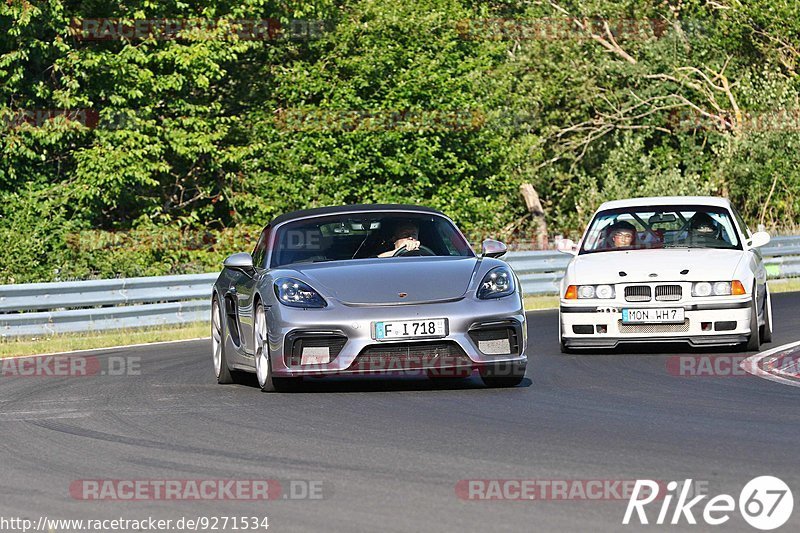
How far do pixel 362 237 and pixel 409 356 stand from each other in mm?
1606

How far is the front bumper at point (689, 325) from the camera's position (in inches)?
545

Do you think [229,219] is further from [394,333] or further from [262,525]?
[262,525]

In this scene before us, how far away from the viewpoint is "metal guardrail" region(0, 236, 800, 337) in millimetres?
21016

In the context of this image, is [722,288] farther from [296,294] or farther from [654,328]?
[296,294]

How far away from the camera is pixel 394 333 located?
10.6 m

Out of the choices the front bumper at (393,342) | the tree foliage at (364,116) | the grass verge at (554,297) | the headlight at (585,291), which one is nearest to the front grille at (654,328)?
the headlight at (585,291)

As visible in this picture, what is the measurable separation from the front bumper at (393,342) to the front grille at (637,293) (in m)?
3.38

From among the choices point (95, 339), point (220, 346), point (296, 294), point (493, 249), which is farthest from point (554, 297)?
point (296, 294)

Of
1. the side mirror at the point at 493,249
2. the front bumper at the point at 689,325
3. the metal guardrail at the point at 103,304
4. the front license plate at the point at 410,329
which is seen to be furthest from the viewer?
the metal guardrail at the point at 103,304

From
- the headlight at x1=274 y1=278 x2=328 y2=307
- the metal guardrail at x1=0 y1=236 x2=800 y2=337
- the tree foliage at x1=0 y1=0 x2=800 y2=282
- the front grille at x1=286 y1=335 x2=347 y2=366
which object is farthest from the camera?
the tree foliage at x1=0 y1=0 x2=800 y2=282

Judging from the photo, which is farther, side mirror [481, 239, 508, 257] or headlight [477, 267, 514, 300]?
side mirror [481, 239, 508, 257]

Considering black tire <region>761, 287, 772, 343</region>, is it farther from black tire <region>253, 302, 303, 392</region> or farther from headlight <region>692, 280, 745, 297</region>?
black tire <region>253, 302, 303, 392</region>

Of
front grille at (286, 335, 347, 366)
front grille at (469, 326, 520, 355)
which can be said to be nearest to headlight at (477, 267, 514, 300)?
front grille at (469, 326, 520, 355)

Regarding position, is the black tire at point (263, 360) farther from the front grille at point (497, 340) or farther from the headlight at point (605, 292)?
the headlight at point (605, 292)
